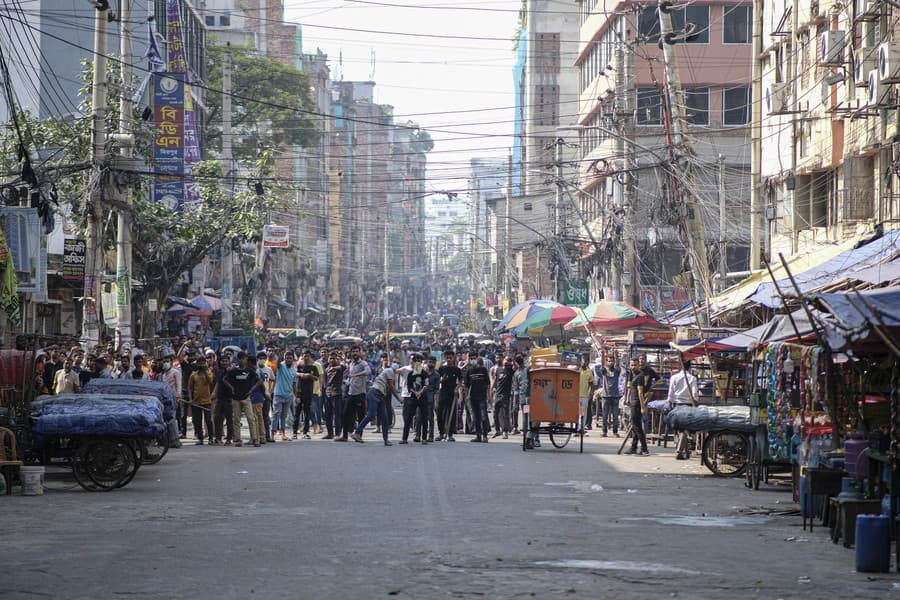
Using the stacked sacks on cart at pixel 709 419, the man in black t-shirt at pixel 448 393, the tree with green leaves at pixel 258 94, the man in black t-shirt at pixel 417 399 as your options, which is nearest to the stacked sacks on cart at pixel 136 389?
the man in black t-shirt at pixel 417 399

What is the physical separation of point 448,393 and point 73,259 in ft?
35.4

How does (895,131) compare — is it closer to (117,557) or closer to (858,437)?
(858,437)

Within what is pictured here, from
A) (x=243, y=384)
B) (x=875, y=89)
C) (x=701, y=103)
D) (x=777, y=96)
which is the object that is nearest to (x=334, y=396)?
(x=243, y=384)

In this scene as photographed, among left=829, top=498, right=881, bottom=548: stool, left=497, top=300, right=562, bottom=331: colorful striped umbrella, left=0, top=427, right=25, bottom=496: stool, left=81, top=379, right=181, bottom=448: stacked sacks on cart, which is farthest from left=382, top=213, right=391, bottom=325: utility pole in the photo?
left=829, top=498, right=881, bottom=548: stool

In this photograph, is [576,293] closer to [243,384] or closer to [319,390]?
[319,390]

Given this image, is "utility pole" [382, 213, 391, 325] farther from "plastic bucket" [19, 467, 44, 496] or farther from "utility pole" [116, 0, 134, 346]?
"plastic bucket" [19, 467, 44, 496]

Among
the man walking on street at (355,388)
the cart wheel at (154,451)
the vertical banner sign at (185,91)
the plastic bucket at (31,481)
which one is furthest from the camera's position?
the vertical banner sign at (185,91)

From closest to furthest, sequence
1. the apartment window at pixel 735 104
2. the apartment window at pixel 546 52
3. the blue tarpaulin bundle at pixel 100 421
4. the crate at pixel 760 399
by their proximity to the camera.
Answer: the blue tarpaulin bundle at pixel 100 421 < the crate at pixel 760 399 < the apartment window at pixel 735 104 < the apartment window at pixel 546 52

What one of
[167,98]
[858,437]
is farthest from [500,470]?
[167,98]

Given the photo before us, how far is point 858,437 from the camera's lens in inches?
484

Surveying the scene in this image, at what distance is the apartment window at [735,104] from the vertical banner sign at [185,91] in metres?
22.9

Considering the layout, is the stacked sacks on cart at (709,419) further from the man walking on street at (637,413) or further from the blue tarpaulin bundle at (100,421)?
the blue tarpaulin bundle at (100,421)

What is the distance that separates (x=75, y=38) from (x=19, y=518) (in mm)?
39815

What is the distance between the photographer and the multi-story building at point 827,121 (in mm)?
23625
